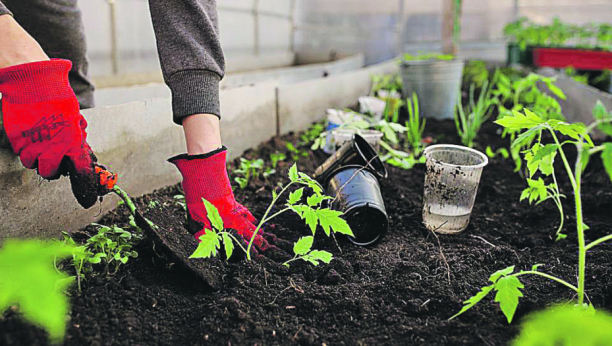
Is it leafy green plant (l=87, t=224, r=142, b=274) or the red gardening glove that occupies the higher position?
the red gardening glove

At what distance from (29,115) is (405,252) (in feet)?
3.41

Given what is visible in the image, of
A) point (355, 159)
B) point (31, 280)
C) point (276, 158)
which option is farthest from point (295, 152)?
point (31, 280)

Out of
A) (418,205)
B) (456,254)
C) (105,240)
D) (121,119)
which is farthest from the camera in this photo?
(418,205)

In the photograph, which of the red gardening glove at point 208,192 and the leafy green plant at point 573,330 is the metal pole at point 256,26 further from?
the leafy green plant at point 573,330

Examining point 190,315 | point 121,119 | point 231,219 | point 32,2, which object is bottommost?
point 190,315

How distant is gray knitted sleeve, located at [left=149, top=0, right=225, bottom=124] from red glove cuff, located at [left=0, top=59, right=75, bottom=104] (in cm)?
Result: 28

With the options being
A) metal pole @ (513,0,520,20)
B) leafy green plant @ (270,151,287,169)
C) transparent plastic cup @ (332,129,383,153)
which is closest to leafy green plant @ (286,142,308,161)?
leafy green plant @ (270,151,287,169)

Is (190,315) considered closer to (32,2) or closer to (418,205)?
(418,205)

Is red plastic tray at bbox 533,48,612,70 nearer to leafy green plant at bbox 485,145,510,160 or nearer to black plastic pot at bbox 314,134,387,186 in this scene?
leafy green plant at bbox 485,145,510,160

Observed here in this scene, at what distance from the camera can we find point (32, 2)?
1753 mm

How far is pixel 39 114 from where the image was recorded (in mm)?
1192

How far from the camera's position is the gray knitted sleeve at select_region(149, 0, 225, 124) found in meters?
1.35

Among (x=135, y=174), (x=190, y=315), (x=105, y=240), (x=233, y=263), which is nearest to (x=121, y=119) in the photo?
(x=135, y=174)

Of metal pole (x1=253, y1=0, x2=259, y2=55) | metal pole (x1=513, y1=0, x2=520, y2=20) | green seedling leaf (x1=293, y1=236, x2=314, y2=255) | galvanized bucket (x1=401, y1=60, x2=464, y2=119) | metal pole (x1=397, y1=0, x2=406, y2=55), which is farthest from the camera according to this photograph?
metal pole (x1=397, y1=0, x2=406, y2=55)
